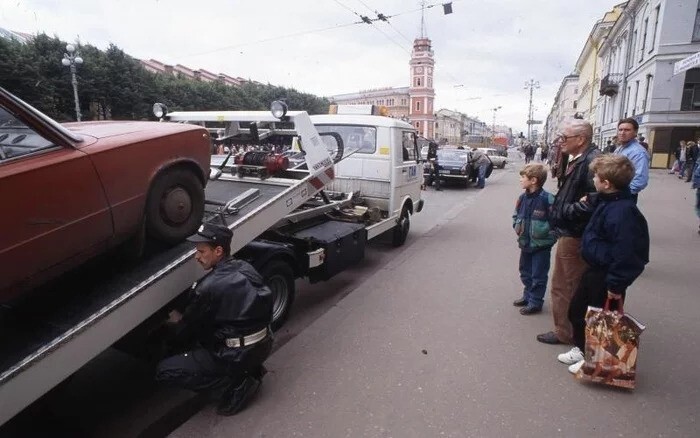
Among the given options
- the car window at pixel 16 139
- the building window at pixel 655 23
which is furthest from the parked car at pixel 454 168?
the building window at pixel 655 23

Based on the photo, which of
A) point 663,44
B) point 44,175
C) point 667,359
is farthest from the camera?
point 663,44

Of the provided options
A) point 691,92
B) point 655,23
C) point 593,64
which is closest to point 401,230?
point 691,92

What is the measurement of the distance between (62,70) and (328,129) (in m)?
25.1

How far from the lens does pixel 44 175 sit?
2.21 meters

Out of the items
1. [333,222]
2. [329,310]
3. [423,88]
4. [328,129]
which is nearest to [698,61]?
[328,129]

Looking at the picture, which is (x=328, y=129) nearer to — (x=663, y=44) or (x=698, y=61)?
(x=698, y=61)

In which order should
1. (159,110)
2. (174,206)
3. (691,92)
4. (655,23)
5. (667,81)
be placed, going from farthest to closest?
1. (655,23)
2. (667,81)
3. (691,92)
4. (159,110)
5. (174,206)

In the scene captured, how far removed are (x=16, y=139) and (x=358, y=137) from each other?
16.5 feet

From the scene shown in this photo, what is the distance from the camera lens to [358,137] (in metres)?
6.81

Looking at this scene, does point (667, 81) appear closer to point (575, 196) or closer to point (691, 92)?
point (691, 92)

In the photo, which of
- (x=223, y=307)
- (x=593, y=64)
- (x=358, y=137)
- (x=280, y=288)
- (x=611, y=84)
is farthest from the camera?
(x=593, y=64)

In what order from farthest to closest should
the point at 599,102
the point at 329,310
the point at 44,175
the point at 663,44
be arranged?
the point at 599,102 → the point at 663,44 → the point at 329,310 → the point at 44,175

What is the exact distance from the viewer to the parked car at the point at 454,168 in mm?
16672

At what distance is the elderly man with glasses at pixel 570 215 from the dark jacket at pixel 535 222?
55 cm
